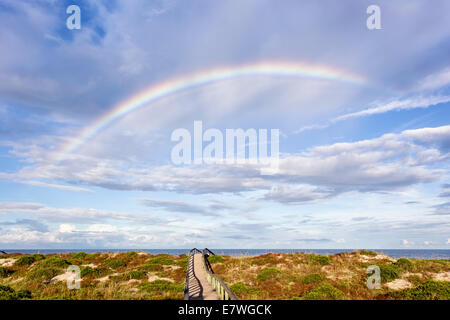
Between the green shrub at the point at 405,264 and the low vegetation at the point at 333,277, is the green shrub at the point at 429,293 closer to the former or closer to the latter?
the low vegetation at the point at 333,277

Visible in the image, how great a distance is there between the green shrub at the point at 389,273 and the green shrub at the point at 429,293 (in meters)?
4.02

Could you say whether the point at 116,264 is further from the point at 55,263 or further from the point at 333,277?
the point at 333,277

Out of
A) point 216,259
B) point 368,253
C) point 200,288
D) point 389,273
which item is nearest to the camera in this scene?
point 200,288

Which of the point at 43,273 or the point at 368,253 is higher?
the point at 368,253

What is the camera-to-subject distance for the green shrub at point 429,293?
16191mm

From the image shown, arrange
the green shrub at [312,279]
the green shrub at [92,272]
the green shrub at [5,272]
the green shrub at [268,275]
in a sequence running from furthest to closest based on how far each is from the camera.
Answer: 1. the green shrub at [5,272]
2. the green shrub at [92,272]
3. the green shrub at [268,275]
4. the green shrub at [312,279]

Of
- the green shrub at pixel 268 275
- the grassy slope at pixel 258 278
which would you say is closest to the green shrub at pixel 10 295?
the grassy slope at pixel 258 278

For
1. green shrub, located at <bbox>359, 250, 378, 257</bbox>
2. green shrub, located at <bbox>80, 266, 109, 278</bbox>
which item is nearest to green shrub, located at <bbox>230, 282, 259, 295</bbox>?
green shrub, located at <bbox>80, 266, 109, 278</bbox>

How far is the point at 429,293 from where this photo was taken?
16.7 meters

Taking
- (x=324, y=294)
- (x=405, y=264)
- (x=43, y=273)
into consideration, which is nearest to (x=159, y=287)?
(x=324, y=294)

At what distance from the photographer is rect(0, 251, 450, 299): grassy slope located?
18625 millimetres

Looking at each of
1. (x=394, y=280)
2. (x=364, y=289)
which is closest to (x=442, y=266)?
(x=394, y=280)

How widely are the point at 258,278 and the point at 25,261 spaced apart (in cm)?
2763
